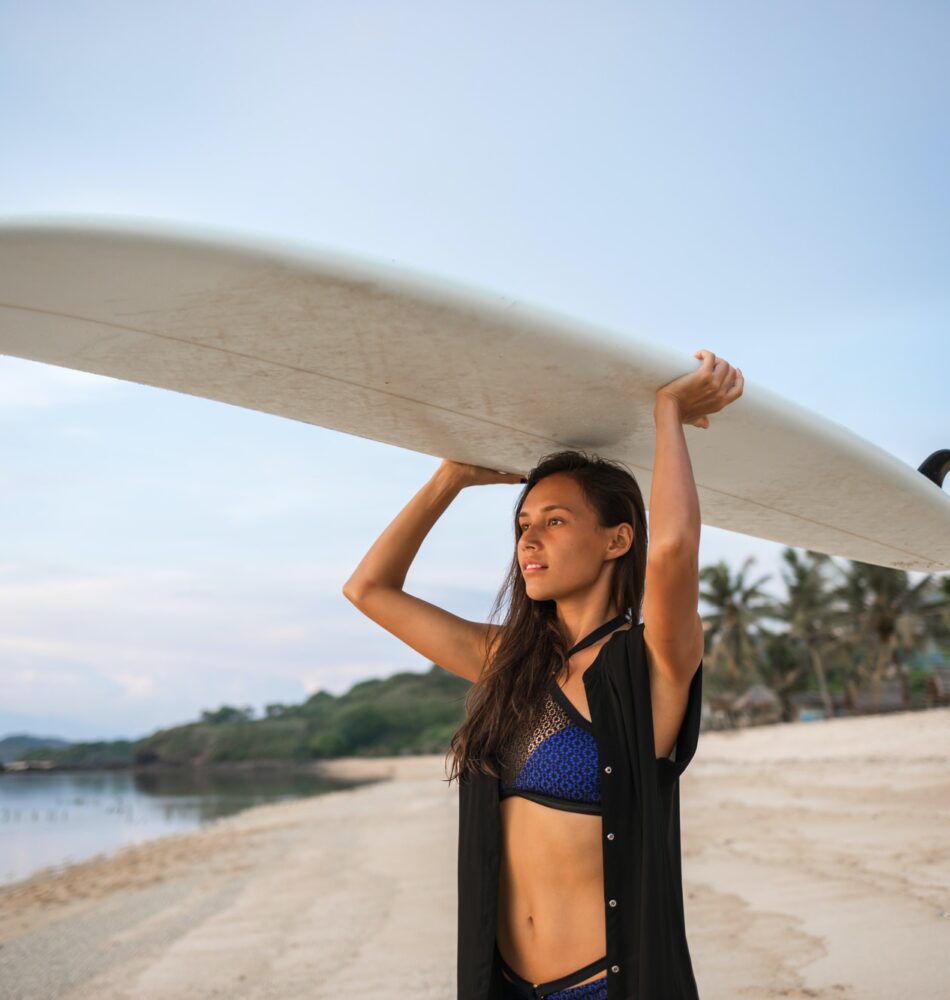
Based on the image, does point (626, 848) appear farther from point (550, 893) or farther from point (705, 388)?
point (705, 388)

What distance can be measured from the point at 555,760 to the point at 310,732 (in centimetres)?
7955

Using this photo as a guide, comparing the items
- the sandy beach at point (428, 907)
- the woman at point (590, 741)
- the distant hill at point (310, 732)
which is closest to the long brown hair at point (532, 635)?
the woman at point (590, 741)

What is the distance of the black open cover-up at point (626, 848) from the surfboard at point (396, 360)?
0.58m

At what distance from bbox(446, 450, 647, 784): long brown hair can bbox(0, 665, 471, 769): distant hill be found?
204ft

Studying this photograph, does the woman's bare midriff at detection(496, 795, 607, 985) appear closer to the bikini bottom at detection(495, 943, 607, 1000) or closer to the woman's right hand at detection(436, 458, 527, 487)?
the bikini bottom at detection(495, 943, 607, 1000)

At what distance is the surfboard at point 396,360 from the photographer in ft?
5.42

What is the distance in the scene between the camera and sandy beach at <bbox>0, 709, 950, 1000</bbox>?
4.27 meters

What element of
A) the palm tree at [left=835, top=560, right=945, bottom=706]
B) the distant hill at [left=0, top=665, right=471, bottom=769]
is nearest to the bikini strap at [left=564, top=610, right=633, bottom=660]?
the palm tree at [left=835, top=560, right=945, bottom=706]

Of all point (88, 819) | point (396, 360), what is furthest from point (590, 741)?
point (88, 819)

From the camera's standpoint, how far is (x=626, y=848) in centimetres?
172

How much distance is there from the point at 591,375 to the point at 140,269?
0.92 m

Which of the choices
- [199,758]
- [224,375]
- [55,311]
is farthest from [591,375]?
[199,758]

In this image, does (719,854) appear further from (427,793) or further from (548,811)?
(427,793)

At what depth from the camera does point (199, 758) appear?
254 ft
